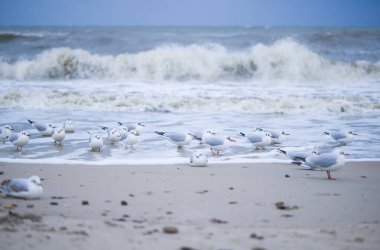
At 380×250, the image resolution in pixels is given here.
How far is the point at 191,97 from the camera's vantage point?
16.6 metres

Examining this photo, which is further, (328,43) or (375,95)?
(328,43)

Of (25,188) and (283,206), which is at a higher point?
(25,188)

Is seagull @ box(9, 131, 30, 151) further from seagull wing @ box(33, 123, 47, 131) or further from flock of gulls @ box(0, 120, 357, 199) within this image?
seagull wing @ box(33, 123, 47, 131)

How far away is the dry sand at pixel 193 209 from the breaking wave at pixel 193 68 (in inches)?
615

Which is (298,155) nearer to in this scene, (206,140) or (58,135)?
(206,140)

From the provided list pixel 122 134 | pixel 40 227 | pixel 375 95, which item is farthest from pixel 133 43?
pixel 40 227

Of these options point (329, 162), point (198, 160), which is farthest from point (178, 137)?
point (329, 162)

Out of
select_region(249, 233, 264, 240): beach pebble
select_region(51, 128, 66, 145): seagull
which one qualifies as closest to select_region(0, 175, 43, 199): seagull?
select_region(249, 233, 264, 240): beach pebble

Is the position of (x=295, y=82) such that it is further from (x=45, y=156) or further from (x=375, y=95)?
(x=45, y=156)

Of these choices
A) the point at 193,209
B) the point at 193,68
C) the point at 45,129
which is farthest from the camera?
the point at 193,68

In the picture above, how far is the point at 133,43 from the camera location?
38.3 m

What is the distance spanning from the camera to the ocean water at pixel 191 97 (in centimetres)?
967

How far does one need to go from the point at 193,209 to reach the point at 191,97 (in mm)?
11479

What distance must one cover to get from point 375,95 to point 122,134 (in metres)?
10.2
